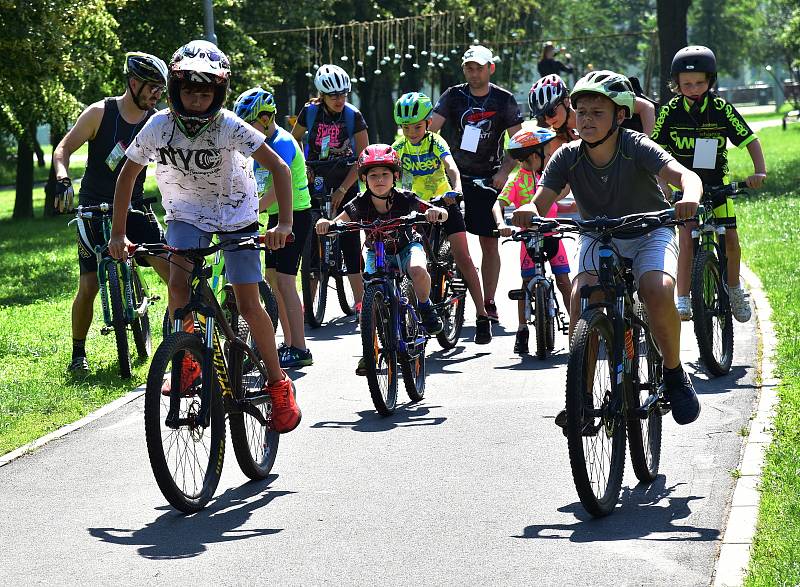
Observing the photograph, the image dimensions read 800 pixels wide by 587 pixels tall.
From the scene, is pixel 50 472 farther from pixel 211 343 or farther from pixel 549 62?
pixel 549 62

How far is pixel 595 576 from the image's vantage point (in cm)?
543

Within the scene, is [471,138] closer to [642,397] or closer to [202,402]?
[642,397]

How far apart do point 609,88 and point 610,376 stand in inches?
52.3

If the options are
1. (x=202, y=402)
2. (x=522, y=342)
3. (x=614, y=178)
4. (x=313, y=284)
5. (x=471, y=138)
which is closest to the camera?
(x=202, y=402)

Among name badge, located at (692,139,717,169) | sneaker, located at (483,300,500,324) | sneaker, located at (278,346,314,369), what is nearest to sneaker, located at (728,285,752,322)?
name badge, located at (692,139,717,169)

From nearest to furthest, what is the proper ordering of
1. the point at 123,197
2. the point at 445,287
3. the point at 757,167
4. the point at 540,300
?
the point at 123,197
the point at 757,167
the point at 540,300
the point at 445,287

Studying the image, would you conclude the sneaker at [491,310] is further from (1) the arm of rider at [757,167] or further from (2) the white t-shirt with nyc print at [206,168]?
(2) the white t-shirt with nyc print at [206,168]

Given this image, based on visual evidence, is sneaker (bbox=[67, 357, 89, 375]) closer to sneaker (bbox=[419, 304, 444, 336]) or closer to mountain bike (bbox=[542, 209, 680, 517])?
sneaker (bbox=[419, 304, 444, 336])

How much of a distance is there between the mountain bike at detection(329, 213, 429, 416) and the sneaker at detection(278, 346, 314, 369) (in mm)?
1354

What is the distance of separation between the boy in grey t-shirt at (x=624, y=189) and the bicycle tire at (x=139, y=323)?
167 inches

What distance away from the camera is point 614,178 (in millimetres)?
6785

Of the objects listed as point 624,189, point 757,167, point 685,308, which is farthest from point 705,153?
point 624,189

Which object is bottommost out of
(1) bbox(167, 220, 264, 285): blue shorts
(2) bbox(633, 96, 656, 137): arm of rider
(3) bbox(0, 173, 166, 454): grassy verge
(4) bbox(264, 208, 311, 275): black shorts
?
(3) bbox(0, 173, 166, 454): grassy verge

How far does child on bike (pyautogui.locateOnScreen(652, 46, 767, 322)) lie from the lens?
979 cm
